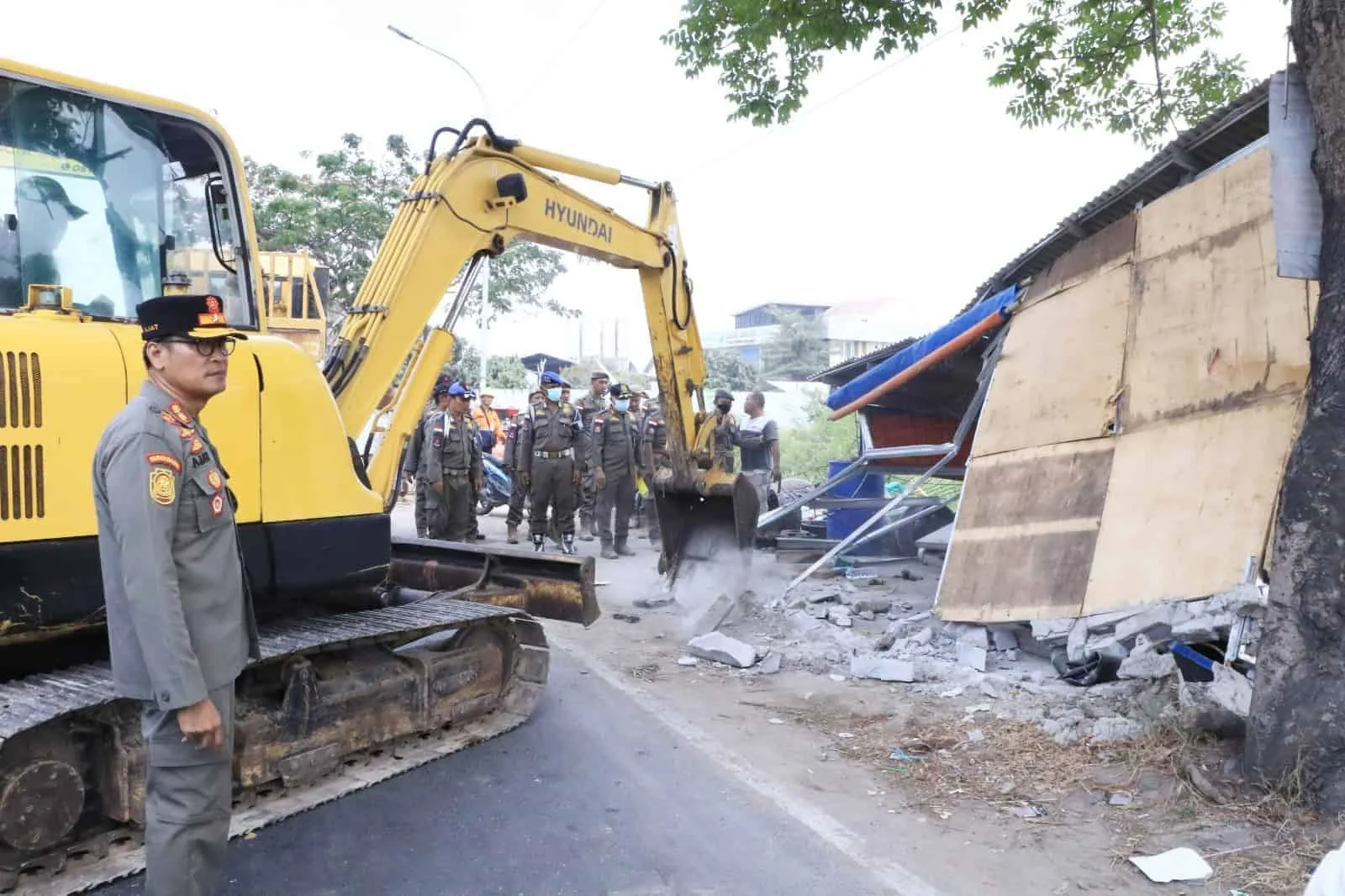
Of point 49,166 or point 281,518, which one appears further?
point 281,518

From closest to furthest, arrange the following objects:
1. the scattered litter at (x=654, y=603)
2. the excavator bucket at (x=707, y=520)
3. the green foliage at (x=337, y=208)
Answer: the excavator bucket at (x=707, y=520), the scattered litter at (x=654, y=603), the green foliage at (x=337, y=208)

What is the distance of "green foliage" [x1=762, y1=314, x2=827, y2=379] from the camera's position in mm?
47781

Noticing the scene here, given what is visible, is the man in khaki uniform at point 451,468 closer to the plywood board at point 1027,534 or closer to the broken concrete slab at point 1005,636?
the plywood board at point 1027,534

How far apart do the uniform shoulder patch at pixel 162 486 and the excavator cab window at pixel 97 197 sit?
140cm

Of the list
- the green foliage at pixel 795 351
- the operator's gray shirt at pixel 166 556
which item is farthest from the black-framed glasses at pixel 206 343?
the green foliage at pixel 795 351

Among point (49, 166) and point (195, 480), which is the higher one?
point (49, 166)

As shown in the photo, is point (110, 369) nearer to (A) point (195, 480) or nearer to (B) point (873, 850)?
(A) point (195, 480)

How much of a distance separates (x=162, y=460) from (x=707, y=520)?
6.02 m

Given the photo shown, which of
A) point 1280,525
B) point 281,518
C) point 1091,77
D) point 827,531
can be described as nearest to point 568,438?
point 827,531

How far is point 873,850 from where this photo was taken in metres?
3.88

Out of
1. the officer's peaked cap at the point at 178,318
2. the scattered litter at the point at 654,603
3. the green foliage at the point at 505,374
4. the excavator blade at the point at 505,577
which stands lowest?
the scattered litter at the point at 654,603

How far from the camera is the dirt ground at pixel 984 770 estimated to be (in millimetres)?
3695

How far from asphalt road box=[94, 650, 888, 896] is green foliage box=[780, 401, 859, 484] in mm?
17459

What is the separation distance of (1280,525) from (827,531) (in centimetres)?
771
